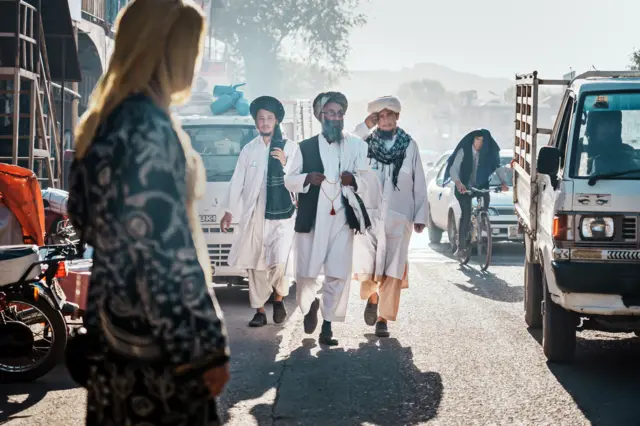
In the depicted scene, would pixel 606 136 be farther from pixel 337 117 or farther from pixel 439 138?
pixel 439 138

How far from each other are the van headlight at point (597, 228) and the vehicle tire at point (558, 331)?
68 cm

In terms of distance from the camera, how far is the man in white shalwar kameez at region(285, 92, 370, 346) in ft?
30.2

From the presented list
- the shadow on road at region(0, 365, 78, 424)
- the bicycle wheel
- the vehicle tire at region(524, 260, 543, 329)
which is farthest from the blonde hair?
the bicycle wheel

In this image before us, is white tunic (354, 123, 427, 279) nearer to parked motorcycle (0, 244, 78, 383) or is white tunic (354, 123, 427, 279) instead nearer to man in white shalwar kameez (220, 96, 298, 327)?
man in white shalwar kameez (220, 96, 298, 327)

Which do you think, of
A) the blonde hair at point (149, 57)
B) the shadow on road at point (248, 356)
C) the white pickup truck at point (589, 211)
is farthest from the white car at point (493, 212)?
the blonde hair at point (149, 57)

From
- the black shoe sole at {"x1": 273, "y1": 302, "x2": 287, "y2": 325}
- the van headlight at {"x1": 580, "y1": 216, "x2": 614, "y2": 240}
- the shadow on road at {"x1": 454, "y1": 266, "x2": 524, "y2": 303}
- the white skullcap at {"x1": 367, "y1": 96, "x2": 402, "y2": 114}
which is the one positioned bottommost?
the shadow on road at {"x1": 454, "y1": 266, "x2": 524, "y2": 303}

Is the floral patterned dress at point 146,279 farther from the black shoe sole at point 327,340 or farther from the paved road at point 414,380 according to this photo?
the black shoe sole at point 327,340

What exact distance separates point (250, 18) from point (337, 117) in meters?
65.9

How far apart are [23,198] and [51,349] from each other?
274 cm

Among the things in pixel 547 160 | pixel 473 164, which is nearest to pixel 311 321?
pixel 547 160

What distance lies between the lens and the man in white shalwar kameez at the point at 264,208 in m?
10.2

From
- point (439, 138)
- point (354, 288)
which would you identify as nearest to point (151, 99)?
point (354, 288)

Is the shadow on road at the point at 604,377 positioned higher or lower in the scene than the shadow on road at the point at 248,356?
higher

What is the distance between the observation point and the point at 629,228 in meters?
7.30
